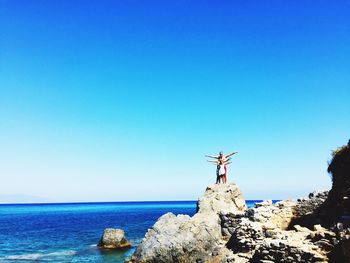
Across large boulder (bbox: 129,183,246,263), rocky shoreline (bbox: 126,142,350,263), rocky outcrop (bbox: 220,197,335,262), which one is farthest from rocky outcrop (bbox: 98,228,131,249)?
rocky outcrop (bbox: 220,197,335,262)

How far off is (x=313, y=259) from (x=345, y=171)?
24.5 ft

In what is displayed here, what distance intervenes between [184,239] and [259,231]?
22.0 ft

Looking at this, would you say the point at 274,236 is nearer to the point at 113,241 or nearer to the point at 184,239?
the point at 184,239

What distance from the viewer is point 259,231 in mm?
22906

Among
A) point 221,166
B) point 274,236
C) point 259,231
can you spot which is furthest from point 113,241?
point 274,236

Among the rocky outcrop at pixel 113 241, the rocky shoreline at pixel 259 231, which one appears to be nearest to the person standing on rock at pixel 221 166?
the rocky shoreline at pixel 259 231

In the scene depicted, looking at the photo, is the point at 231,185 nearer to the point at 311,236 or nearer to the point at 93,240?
the point at 311,236

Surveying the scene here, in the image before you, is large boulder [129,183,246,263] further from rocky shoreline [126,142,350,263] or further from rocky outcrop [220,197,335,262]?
rocky outcrop [220,197,335,262]

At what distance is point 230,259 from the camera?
74.1ft

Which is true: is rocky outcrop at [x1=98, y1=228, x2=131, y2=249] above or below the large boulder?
below

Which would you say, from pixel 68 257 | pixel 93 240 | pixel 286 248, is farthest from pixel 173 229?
pixel 93 240

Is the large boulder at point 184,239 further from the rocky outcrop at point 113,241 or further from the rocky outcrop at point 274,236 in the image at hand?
the rocky outcrop at point 113,241

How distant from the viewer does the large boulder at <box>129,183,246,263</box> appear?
26672mm

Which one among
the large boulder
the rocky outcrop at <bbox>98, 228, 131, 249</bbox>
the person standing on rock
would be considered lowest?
the rocky outcrop at <bbox>98, 228, 131, 249</bbox>
